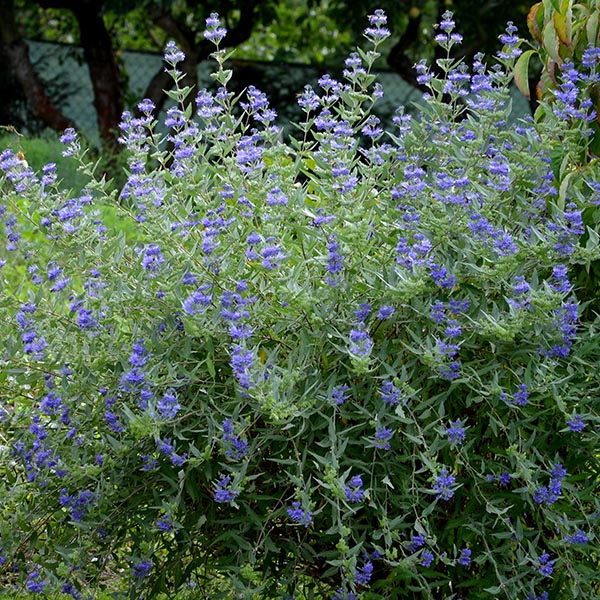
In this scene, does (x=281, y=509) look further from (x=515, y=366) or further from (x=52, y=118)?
(x=52, y=118)

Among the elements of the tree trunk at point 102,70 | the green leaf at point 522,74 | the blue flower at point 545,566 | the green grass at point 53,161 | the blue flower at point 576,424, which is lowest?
the tree trunk at point 102,70

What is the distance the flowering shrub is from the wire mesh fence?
31.8ft

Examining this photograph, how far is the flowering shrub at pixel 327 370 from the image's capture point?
2625 millimetres

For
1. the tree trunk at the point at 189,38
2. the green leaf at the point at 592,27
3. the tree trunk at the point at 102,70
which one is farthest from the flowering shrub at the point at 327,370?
the tree trunk at the point at 102,70

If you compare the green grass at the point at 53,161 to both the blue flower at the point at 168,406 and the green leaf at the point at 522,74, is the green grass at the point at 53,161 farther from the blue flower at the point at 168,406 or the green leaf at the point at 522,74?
the blue flower at the point at 168,406

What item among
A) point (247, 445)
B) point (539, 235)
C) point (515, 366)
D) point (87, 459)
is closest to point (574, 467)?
point (515, 366)

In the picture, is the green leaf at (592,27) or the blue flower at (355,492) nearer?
the blue flower at (355,492)

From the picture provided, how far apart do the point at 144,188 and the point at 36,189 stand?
30cm

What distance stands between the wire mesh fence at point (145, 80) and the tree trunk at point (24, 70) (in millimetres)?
348

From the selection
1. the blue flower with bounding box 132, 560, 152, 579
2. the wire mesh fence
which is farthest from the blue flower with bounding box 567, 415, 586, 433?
the wire mesh fence

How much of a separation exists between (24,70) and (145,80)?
2.28 metres

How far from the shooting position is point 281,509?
8.83ft

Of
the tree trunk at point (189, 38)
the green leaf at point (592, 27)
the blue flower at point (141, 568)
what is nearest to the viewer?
the blue flower at point (141, 568)

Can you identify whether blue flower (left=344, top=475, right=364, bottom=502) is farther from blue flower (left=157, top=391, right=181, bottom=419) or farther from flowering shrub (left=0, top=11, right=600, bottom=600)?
blue flower (left=157, top=391, right=181, bottom=419)
